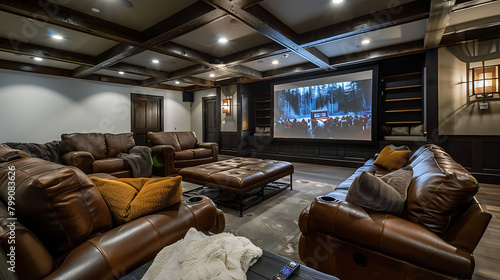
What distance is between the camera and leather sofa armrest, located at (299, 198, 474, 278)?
3.35 feet

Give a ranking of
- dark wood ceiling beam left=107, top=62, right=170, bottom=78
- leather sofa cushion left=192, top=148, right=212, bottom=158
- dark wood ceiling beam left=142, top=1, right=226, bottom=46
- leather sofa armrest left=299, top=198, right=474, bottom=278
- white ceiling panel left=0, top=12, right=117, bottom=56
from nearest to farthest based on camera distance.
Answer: leather sofa armrest left=299, top=198, right=474, bottom=278 → dark wood ceiling beam left=142, top=1, right=226, bottom=46 → white ceiling panel left=0, top=12, right=117, bottom=56 → leather sofa cushion left=192, top=148, right=212, bottom=158 → dark wood ceiling beam left=107, top=62, right=170, bottom=78

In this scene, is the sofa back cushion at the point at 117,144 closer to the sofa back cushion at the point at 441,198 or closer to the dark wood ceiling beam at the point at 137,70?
the dark wood ceiling beam at the point at 137,70

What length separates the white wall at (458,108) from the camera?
3825 millimetres

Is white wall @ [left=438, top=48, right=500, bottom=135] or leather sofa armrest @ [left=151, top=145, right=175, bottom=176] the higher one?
white wall @ [left=438, top=48, right=500, bottom=135]

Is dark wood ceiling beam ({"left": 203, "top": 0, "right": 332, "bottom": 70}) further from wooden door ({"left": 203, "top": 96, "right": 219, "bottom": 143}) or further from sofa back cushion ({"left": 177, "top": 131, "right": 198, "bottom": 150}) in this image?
wooden door ({"left": 203, "top": 96, "right": 219, "bottom": 143})

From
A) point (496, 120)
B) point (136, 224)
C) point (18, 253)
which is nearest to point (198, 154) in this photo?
point (136, 224)

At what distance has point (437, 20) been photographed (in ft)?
9.83

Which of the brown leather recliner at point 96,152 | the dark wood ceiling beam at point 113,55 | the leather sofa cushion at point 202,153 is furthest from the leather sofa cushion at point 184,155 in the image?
the dark wood ceiling beam at point 113,55

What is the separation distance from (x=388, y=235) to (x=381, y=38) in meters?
4.09

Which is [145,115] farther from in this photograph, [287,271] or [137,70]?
[287,271]

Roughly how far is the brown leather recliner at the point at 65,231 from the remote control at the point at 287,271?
0.56 metres

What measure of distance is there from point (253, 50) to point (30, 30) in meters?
3.85

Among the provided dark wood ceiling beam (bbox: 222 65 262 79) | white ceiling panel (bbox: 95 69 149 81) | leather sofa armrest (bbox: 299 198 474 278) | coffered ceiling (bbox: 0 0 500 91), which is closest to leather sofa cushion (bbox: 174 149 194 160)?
coffered ceiling (bbox: 0 0 500 91)

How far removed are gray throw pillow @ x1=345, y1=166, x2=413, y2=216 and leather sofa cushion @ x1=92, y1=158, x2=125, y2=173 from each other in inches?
155
